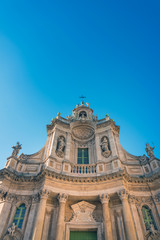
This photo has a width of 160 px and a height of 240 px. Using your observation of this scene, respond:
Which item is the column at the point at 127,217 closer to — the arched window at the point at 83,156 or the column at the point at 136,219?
the column at the point at 136,219

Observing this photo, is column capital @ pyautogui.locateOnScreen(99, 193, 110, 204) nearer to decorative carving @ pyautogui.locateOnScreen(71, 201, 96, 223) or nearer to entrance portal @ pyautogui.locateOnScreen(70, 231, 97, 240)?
decorative carving @ pyautogui.locateOnScreen(71, 201, 96, 223)

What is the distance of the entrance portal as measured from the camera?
13.8m

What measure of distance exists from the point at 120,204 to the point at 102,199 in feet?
5.83

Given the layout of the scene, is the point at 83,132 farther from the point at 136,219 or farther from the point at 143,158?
the point at 136,219

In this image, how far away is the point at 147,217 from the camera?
46.9 ft

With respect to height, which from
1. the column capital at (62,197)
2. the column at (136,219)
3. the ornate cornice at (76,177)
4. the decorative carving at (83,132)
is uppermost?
the decorative carving at (83,132)

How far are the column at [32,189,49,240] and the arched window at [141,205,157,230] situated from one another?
Answer: 839cm

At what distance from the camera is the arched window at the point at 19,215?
45.1 feet

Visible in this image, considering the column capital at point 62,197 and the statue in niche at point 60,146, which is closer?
the column capital at point 62,197

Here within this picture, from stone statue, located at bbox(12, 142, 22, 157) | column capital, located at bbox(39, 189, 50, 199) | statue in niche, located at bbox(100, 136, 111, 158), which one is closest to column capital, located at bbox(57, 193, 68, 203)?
column capital, located at bbox(39, 189, 50, 199)

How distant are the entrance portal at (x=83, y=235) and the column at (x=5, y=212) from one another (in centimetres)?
537

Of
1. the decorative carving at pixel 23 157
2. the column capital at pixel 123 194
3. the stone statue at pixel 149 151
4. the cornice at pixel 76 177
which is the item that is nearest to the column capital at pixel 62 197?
the cornice at pixel 76 177

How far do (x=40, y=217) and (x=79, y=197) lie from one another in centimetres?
375

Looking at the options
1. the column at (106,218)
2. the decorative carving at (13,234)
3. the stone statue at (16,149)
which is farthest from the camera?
the stone statue at (16,149)
